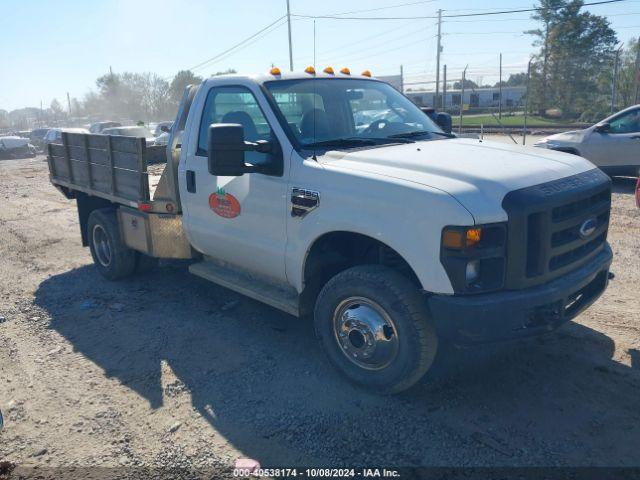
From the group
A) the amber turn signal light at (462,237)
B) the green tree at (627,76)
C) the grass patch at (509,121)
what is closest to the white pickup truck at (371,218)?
the amber turn signal light at (462,237)

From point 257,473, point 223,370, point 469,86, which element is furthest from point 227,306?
point 469,86

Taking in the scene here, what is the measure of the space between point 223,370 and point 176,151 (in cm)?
209

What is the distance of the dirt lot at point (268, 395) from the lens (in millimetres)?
3312

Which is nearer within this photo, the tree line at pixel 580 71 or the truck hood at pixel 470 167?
the truck hood at pixel 470 167

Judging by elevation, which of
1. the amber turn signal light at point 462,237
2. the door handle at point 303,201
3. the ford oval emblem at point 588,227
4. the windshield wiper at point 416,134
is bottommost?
the ford oval emblem at point 588,227

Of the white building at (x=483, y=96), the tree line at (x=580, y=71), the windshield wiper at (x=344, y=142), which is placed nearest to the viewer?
the windshield wiper at (x=344, y=142)

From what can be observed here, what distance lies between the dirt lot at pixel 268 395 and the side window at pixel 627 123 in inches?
228

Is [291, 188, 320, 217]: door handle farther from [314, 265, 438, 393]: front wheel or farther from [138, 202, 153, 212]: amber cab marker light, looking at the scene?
[138, 202, 153, 212]: amber cab marker light

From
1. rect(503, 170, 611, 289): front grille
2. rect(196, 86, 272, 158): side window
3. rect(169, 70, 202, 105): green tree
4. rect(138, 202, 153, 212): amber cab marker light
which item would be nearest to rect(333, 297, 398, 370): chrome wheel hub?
rect(503, 170, 611, 289): front grille

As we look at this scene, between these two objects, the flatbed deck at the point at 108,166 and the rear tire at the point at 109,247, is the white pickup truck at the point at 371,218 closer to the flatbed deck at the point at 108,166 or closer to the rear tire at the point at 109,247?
the flatbed deck at the point at 108,166

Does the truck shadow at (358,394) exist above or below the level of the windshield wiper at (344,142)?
below

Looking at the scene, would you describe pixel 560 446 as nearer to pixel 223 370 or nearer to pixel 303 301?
pixel 303 301

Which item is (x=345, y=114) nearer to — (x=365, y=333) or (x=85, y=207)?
(x=365, y=333)

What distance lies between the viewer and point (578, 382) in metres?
3.91
